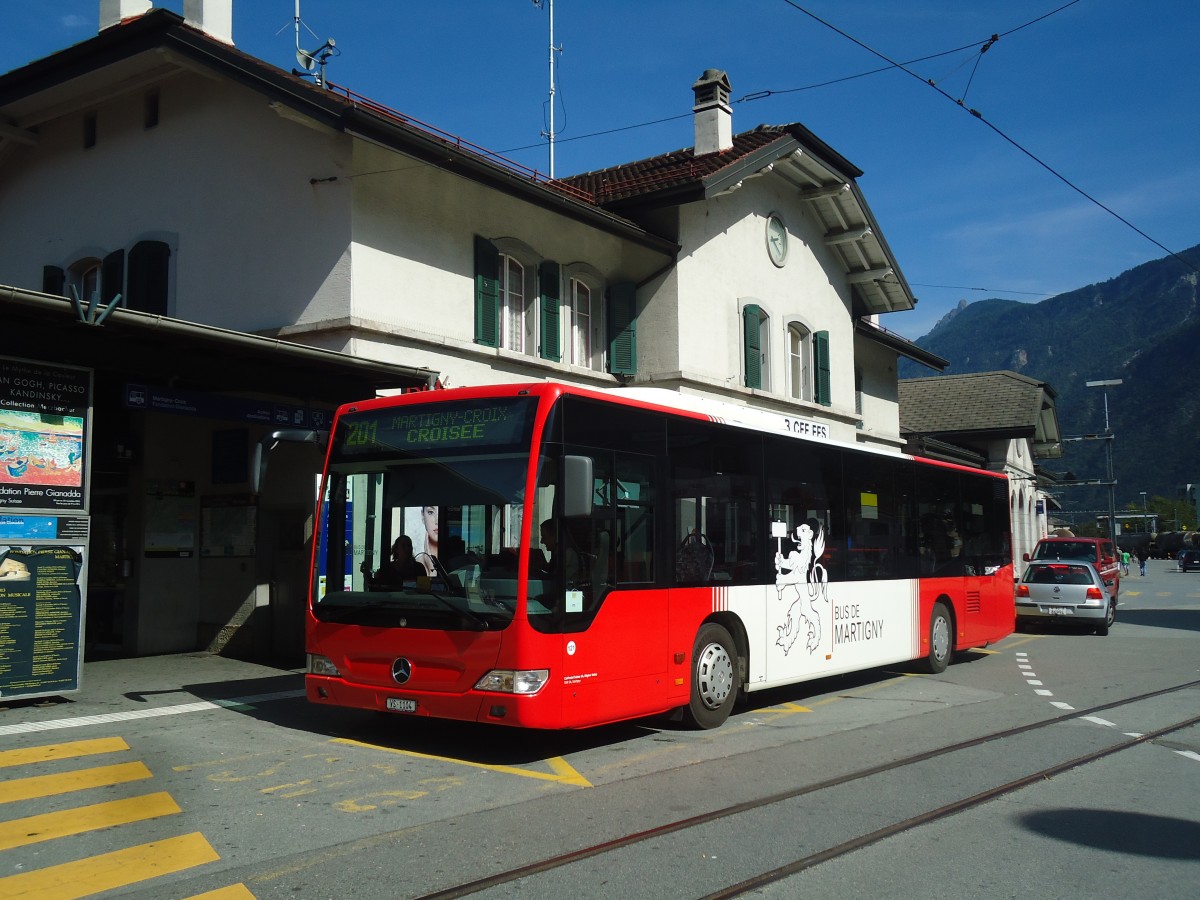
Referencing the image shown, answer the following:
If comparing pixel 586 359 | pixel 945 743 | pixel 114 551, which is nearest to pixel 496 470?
pixel 945 743

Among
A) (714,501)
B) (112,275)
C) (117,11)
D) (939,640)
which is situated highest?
(117,11)

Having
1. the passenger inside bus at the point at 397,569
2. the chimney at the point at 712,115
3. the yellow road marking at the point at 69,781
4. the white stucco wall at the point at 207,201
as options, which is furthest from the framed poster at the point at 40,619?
the chimney at the point at 712,115

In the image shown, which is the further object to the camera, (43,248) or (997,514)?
(43,248)

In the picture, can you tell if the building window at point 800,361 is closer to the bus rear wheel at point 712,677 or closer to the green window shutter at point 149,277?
the green window shutter at point 149,277

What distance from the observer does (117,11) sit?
716 inches

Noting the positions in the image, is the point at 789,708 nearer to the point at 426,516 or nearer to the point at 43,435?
the point at 426,516

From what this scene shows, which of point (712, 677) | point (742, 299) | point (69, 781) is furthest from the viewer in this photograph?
point (742, 299)

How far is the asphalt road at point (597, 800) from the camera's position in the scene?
5.59m

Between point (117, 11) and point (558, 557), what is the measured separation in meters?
14.8

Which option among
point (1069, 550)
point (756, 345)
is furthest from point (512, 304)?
point (1069, 550)

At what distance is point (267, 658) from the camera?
573 inches

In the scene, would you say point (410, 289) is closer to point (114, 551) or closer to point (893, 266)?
point (114, 551)

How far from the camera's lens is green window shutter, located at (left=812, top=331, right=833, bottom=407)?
82.4 ft

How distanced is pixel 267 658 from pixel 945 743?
29.1ft
